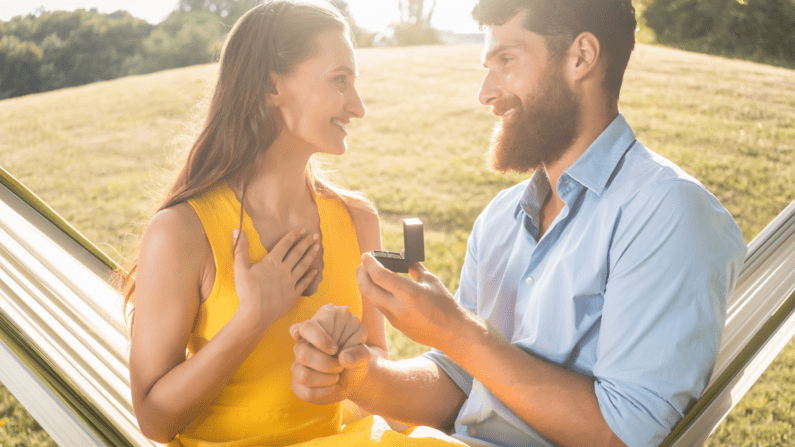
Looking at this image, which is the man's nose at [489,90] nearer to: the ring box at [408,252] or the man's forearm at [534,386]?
the ring box at [408,252]

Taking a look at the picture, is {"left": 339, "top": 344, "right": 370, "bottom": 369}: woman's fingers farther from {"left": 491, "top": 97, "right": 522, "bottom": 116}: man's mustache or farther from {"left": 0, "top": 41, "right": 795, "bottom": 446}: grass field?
{"left": 0, "top": 41, "right": 795, "bottom": 446}: grass field

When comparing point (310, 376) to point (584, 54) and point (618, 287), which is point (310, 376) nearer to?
A: point (618, 287)

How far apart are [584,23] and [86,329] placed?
187 cm

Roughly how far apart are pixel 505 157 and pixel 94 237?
19.4 ft

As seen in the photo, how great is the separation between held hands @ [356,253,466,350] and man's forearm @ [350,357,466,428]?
0.94 ft

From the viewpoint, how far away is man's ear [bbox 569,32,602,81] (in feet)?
5.42

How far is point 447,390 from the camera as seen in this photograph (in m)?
1.82

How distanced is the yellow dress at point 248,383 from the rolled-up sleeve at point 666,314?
0.53 metres

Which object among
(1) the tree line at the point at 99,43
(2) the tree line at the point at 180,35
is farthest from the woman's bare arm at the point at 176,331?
(1) the tree line at the point at 99,43

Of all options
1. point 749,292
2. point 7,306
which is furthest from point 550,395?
point 7,306

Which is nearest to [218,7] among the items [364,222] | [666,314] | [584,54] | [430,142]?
[430,142]

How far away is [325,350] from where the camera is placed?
134 centimetres

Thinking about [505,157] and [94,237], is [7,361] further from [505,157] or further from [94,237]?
[94,237]

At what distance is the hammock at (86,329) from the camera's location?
1.70 m
